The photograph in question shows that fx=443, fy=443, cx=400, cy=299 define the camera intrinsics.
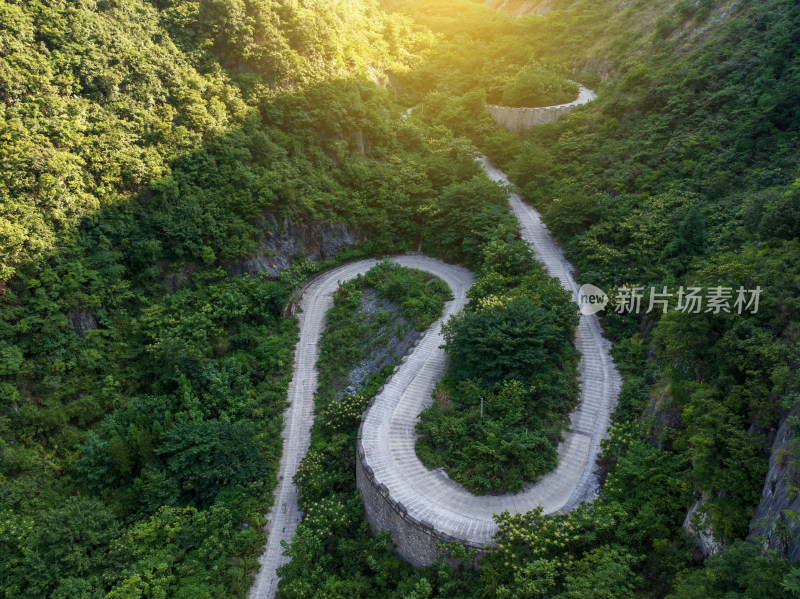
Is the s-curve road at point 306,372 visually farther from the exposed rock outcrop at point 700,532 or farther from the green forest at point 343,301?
the exposed rock outcrop at point 700,532

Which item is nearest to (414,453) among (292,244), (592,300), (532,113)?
(592,300)

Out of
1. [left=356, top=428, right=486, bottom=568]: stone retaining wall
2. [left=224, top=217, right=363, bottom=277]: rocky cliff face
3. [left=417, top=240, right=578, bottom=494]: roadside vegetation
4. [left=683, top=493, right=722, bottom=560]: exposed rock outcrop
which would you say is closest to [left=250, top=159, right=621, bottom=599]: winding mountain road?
[left=356, top=428, right=486, bottom=568]: stone retaining wall

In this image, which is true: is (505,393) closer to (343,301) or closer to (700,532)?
(700,532)

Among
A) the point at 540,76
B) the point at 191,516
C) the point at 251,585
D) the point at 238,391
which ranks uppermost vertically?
the point at 540,76

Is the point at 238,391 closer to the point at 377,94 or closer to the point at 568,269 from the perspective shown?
the point at 568,269

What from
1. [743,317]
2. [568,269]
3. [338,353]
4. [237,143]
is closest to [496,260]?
[568,269]

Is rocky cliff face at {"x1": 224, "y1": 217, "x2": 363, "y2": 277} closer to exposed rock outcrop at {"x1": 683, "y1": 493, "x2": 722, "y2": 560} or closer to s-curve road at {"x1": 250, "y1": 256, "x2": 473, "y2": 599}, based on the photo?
s-curve road at {"x1": 250, "y1": 256, "x2": 473, "y2": 599}

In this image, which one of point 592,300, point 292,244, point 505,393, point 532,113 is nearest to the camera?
point 505,393
